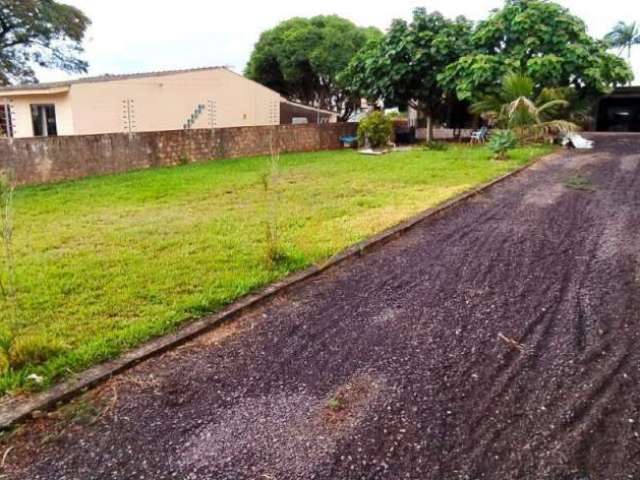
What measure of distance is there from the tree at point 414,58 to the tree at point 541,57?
1395 mm

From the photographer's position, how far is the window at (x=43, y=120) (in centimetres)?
1755

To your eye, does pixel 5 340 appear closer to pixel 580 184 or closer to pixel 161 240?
pixel 161 240

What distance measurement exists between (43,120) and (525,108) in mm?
15882

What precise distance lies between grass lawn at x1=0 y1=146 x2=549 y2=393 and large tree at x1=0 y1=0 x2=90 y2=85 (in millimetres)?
15266

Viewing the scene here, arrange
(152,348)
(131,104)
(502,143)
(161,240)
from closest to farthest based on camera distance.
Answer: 1. (152,348)
2. (161,240)
3. (502,143)
4. (131,104)

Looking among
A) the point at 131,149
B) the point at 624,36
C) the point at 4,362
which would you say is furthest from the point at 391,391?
the point at 624,36

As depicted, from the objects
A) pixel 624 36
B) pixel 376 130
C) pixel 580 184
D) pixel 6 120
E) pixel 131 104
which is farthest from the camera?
pixel 624 36

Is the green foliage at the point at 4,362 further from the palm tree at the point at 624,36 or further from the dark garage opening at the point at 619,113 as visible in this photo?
→ the palm tree at the point at 624,36

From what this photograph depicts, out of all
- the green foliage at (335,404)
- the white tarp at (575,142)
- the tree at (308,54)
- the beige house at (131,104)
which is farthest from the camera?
the tree at (308,54)

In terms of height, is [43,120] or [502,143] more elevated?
[43,120]

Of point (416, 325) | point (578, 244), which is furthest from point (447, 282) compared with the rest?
point (578, 244)

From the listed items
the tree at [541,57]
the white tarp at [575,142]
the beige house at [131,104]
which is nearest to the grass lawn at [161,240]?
the white tarp at [575,142]

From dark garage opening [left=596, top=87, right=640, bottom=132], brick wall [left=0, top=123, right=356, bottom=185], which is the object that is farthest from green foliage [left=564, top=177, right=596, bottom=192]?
dark garage opening [left=596, top=87, right=640, bottom=132]

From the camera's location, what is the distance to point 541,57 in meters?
15.3
